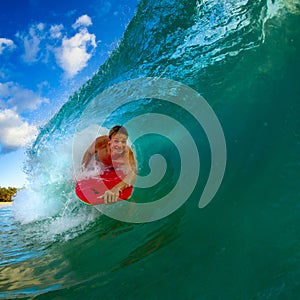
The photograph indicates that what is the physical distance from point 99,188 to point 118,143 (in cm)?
75

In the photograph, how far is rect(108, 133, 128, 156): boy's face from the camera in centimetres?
411

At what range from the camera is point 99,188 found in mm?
3967

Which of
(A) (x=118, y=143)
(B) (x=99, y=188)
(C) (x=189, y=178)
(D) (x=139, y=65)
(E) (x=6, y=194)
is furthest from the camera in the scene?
(E) (x=6, y=194)


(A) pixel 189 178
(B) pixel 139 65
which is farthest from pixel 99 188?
(B) pixel 139 65

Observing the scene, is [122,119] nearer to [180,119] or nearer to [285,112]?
[180,119]

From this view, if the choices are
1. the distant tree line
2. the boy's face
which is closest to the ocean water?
the boy's face

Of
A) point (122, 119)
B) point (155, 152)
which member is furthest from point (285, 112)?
point (122, 119)

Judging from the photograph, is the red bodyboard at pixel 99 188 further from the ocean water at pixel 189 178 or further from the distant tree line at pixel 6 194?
the distant tree line at pixel 6 194

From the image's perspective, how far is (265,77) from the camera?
15.0 feet

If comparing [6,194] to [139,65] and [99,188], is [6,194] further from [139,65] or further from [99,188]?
[99,188]

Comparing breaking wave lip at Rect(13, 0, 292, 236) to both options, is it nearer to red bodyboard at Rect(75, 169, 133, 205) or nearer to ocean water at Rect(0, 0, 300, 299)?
ocean water at Rect(0, 0, 300, 299)

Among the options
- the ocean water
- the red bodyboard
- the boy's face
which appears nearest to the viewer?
the ocean water

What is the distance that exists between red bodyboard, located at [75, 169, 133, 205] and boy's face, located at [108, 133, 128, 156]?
37 centimetres

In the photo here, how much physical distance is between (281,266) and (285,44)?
3.77 metres
